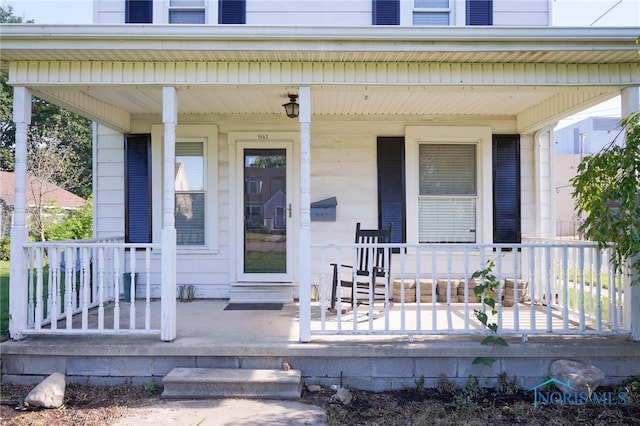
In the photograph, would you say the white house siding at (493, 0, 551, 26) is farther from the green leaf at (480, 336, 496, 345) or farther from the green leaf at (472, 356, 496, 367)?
the green leaf at (472, 356, 496, 367)

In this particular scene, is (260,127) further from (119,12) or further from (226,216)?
(119,12)

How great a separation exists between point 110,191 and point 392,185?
3485mm

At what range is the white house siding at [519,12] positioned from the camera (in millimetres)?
5609

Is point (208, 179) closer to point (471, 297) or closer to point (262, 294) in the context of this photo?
point (262, 294)

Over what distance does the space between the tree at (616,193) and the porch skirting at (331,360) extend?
2.76ft

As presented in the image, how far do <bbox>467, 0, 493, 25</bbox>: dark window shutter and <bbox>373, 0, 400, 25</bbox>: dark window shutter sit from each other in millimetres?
860

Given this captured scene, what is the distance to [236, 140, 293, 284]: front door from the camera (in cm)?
579

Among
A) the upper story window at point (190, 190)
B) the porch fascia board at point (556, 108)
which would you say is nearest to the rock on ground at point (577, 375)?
the porch fascia board at point (556, 108)

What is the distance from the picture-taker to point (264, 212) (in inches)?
228

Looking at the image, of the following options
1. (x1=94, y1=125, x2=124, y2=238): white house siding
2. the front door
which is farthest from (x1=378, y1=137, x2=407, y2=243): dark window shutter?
(x1=94, y1=125, x2=124, y2=238): white house siding

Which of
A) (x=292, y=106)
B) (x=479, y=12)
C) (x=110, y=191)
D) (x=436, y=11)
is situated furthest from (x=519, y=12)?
(x=110, y=191)

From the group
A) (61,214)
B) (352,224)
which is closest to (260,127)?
(352,224)

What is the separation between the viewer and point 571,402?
11.5ft

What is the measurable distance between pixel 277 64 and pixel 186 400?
276 cm
